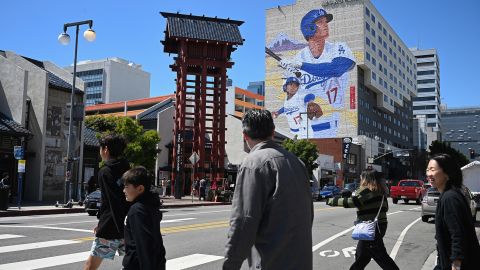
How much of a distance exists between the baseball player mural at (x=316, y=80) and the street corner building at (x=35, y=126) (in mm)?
62247

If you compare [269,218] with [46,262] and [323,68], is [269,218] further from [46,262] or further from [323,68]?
[323,68]

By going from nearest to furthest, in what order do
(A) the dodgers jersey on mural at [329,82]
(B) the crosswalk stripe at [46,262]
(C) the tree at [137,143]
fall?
(B) the crosswalk stripe at [46,262] → (C) the tree at [137,143] → (A) the dodgers jersey on mural at [329,82]

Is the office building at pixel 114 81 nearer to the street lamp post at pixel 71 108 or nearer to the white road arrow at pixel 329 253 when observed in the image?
the street lamp post at pixel 71 108

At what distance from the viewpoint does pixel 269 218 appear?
304cm

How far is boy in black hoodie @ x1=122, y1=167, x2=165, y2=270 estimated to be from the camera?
379 centimetres

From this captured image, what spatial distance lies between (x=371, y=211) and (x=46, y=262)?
17.9 feet

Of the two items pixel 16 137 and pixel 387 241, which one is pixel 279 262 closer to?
pixel 387 241

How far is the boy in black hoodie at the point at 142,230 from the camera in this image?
3.79m

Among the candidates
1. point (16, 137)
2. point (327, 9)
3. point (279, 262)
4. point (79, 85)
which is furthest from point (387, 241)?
point (327, 9)

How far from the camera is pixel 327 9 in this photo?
91438 mm

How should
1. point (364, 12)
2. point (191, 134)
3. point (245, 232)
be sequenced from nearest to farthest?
point (245, 232), point (191, 134), point (364, 12)

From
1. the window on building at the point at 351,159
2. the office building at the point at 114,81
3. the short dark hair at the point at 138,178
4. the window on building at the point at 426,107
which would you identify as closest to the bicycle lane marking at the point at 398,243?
the short dark hair at the point at 138,178

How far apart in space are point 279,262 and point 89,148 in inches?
1239

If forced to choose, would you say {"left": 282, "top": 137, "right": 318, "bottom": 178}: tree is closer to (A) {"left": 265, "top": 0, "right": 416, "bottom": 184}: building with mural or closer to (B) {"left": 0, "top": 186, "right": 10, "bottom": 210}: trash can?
(A) {"left": 265, "top": 0, "right": 416, "bottom": 184}: building with mural
